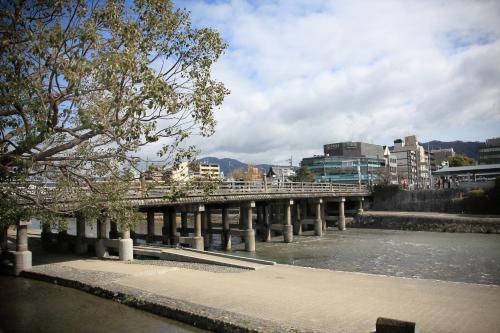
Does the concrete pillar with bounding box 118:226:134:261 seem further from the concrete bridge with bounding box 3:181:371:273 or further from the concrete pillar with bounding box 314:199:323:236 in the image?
the concrete pillar with bounding box 314:199:323:236

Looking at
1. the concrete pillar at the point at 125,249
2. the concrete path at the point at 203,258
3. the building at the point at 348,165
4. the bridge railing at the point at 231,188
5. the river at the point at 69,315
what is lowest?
the river at the point at 69,315

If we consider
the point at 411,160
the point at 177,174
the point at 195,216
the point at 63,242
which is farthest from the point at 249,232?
the point at 411,160

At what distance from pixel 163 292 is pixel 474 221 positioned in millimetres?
38230

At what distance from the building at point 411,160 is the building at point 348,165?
13274 mm

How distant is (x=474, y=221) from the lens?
1658 inches

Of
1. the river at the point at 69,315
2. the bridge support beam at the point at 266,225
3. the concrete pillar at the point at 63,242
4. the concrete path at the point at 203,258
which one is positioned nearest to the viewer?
the river at the point at 69,315

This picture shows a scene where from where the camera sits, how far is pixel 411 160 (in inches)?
4919

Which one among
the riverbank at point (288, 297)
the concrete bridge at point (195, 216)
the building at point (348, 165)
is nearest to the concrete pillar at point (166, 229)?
the concrete bridge at point (195, 216)

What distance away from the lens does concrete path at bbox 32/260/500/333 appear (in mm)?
10461

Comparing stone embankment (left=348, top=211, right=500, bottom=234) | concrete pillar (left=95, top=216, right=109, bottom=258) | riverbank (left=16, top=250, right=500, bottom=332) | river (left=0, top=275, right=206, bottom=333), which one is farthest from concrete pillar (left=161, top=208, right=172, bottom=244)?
stone embankment (left=348, top=211, right=500, bottom=234)

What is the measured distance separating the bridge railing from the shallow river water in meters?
4.78

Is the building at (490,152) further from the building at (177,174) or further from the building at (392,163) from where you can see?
the building at (177,174)

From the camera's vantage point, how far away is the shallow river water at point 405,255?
20.9 meters

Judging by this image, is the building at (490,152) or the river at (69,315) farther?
the building at (490,152)
